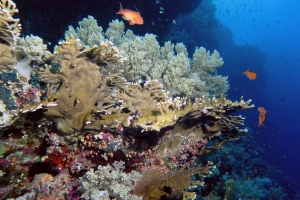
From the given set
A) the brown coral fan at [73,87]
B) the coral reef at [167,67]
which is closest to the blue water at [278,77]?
the coral reef at [167,67]

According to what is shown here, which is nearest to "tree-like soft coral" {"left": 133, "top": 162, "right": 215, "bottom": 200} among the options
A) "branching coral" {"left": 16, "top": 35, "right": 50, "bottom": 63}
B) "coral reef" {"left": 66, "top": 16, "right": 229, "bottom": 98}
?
"coral reef" {"left": 66, "top": 16, "right": 229, "bottom": 98}

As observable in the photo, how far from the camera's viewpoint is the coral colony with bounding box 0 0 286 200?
2188mm

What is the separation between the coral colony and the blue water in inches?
471

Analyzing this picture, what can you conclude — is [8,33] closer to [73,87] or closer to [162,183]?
[73,87]

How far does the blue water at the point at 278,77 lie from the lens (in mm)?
30891

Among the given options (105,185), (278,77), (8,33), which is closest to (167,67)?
(105,185)

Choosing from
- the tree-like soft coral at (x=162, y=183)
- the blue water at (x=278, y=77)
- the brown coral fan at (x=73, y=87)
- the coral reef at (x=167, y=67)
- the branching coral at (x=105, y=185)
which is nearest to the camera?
the brown coral fan at (x=73, y=87)

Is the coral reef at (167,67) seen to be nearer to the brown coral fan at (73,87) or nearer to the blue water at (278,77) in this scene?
the brown coral fan at (73,87)

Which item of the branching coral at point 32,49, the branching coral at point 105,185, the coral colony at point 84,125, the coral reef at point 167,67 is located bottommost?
the branching coral at point 105,185

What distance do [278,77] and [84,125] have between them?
6970cm

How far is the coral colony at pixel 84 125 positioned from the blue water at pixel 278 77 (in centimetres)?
1196

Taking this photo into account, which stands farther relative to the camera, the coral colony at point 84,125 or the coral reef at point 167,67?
the coral reef at point 167,67

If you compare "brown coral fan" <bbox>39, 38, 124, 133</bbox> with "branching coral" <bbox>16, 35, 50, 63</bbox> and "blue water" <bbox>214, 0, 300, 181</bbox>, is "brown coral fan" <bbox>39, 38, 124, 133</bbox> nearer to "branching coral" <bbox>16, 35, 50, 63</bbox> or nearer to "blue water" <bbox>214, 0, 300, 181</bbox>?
"branching coral" <bbox>16, 35, 50, 63</bbox>

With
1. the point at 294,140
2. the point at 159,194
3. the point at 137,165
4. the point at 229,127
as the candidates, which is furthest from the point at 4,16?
the point at 294,140
